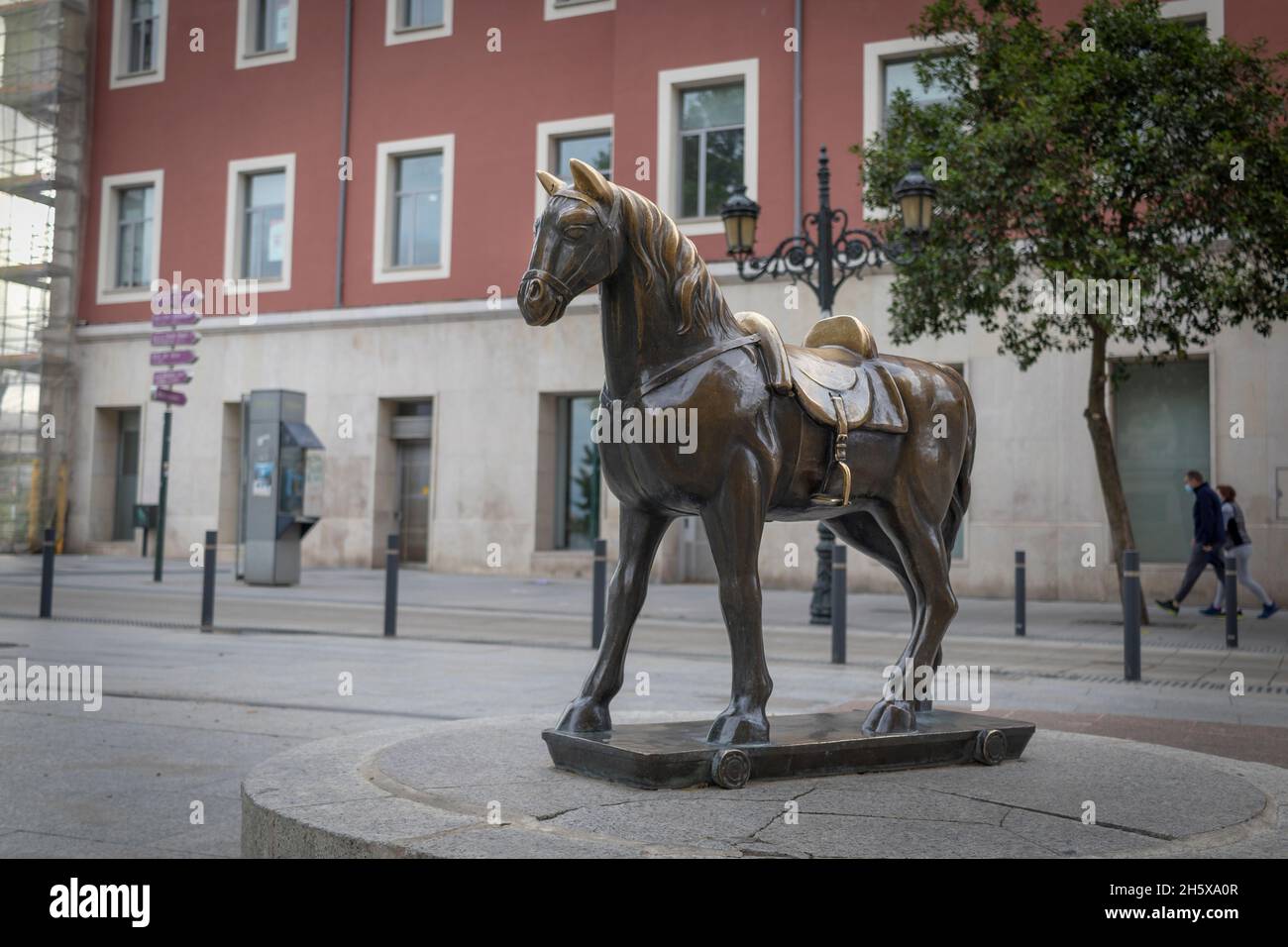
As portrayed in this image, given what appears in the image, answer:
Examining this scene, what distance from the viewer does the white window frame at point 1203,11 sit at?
18.3 m

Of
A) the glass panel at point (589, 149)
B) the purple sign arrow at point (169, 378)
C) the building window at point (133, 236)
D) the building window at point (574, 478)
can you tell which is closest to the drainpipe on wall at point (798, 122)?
the glass panel at point (589, 149)

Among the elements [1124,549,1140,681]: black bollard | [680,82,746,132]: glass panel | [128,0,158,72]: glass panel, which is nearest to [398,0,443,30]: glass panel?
[680,82,746,132]: glass panel

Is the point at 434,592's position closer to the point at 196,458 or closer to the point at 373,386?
the point at 373,386

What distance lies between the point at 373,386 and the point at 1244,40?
17.4m

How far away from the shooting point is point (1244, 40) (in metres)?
18.1

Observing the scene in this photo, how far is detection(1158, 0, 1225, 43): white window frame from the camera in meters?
18.3

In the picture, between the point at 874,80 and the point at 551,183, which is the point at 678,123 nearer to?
the point at 874,80

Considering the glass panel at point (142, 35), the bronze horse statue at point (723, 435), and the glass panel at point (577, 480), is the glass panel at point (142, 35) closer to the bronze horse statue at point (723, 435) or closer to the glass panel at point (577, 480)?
the glass panel at point (577, 480)

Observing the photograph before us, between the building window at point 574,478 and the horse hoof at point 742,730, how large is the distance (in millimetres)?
19879

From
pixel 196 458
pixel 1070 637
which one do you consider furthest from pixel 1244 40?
pixel 196 458

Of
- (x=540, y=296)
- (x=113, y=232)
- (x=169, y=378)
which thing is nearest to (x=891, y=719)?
(x=540, y=296)

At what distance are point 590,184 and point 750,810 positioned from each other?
2.10 m

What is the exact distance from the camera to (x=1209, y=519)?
16031 millimetres

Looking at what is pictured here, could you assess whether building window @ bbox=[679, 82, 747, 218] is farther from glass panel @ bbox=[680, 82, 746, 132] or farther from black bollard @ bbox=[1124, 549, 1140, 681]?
black bollard @ bbox=[1124, 549, 1140, 681]
